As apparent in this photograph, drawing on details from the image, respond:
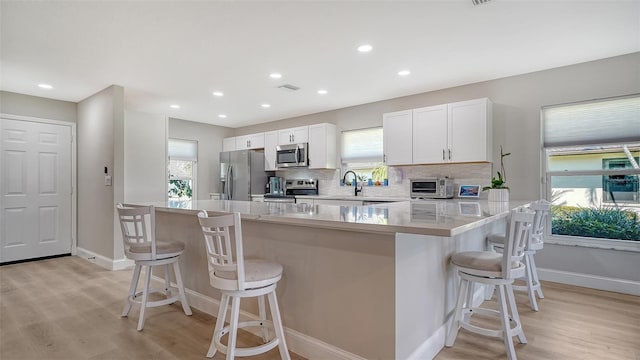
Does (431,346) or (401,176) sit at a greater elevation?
(401,176)

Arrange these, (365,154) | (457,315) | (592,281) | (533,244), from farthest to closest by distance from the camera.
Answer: (365,154) → (592,281) → (533,244) → (457,315)

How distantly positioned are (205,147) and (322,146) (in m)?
2.85

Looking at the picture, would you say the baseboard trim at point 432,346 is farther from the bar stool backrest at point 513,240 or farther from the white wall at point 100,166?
the white wall at point 100,166

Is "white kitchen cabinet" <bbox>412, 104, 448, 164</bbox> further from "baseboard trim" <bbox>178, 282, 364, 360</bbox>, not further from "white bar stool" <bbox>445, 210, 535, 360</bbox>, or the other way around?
"baseboard trim" <bbox>178, 282, 364, 360</bbox>

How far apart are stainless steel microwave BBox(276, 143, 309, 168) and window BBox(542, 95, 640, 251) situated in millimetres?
3526

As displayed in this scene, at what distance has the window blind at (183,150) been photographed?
21.1ft

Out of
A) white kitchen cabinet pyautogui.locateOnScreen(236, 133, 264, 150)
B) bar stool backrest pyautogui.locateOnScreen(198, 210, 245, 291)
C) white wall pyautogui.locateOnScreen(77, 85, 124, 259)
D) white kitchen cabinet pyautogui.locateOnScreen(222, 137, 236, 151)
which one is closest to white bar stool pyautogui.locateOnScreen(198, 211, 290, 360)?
bar stool backrest pyautogui.locateOnScreen(198, 210, 245, 291)

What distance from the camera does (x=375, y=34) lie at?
9.41 feet

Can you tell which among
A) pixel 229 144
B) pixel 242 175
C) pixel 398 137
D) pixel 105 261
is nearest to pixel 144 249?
pixel 105 261

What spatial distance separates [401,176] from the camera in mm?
4973

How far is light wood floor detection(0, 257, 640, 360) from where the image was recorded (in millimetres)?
2139

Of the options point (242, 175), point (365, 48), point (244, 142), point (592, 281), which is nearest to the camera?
point (365, 48)

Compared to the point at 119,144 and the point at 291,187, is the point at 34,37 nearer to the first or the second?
→ the point at 119,144

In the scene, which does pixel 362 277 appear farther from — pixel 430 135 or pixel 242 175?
pixel 242 175
